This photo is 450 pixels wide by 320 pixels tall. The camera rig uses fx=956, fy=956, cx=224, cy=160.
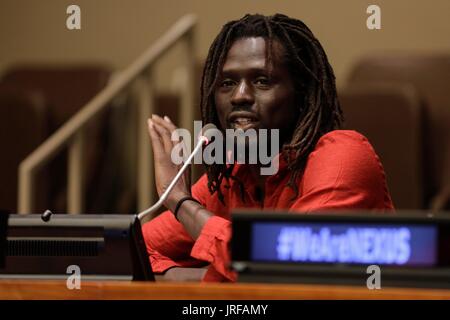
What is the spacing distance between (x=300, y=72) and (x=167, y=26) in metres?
1.29

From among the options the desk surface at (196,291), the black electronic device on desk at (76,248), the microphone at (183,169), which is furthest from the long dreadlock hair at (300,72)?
the desk surface at (196,291)

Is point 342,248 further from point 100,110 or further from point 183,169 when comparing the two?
point 100,110

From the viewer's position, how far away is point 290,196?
1086mm

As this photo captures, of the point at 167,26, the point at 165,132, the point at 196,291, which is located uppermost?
the point at 167,26

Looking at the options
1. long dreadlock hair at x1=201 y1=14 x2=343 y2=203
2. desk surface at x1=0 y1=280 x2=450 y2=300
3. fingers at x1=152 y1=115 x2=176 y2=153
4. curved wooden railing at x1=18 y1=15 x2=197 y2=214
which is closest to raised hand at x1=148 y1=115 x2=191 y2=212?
fingers at x1=152 y1=115 x2=176 y2=153

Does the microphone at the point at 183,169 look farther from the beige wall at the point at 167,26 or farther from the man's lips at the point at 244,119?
the beige wall at the point at 167,26

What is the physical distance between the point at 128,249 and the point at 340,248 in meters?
0.22

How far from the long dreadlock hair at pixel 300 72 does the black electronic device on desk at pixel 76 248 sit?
0.89 feet

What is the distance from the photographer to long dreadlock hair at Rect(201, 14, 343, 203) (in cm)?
106

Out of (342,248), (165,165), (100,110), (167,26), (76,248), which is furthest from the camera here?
(167,26)

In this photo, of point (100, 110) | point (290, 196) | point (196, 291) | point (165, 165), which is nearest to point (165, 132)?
point (165, 165)

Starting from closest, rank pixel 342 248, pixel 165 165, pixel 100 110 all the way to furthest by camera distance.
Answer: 1. pixel 342 248
2. pixel 165 165
3. pixel 100 110

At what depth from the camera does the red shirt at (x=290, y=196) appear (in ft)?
2.95
